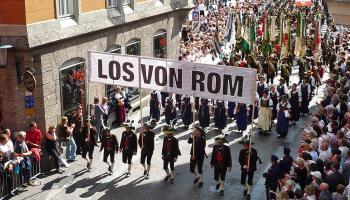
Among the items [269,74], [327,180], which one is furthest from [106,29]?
[327,180]

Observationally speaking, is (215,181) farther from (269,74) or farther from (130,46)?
(269,74)

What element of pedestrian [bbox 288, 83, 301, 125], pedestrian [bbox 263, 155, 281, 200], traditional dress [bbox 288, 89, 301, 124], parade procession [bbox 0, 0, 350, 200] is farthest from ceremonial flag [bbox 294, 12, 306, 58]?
pedestrian [bbox 263, 155, 281, 200]

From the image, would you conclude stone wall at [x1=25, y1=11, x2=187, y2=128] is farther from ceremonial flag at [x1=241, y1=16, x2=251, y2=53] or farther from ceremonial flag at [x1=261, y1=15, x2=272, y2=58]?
ceremonial flag at [x1=261, y1=15, x2=272, y2=58]

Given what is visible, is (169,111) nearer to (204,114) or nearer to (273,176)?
(204,114)

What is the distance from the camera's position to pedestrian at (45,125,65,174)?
46.3ft

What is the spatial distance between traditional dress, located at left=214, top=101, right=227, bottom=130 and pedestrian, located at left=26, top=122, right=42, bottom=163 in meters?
6.34

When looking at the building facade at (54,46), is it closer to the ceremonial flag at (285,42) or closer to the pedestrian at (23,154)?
the pedestrian at (23,154)

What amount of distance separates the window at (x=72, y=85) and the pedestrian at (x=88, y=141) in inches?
73.3

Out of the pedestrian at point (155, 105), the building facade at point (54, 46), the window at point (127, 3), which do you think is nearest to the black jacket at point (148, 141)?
the building facade at point (54, 46)

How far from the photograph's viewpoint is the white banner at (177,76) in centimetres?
1236

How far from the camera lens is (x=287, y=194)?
32.9ft

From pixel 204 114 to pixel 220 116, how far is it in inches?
23.8

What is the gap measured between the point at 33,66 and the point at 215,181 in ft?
19.9

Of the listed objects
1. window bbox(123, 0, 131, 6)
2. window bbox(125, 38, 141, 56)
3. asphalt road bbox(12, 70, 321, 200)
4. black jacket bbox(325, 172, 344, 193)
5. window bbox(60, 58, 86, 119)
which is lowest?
asphalt road bbox(12, 70, 321, 200)
